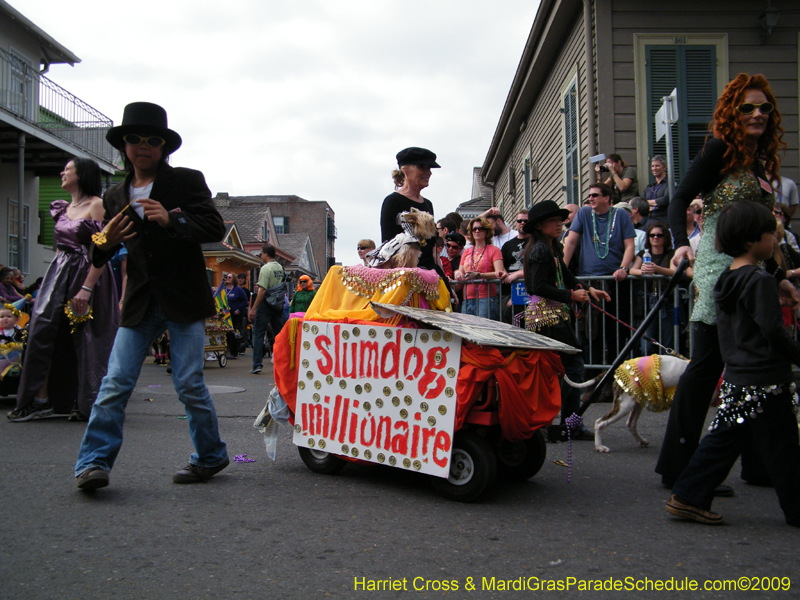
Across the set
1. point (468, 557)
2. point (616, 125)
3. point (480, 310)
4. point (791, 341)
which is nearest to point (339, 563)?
point (468, 557)

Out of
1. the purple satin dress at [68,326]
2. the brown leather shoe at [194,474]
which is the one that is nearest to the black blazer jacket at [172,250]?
the brown leather shoe at [194,474]

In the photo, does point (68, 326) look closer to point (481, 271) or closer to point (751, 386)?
point (481, 271)

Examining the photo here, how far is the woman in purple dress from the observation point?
5723 mm

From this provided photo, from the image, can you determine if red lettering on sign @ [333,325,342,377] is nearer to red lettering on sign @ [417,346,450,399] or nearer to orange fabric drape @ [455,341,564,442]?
red lettering on sign @ [417,346,450,399]

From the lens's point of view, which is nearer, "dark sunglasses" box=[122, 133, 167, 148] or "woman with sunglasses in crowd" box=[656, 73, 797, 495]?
"woman with sunglasses in crowd" box=[656, 73, 797, 495]

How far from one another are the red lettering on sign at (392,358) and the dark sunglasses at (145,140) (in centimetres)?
172

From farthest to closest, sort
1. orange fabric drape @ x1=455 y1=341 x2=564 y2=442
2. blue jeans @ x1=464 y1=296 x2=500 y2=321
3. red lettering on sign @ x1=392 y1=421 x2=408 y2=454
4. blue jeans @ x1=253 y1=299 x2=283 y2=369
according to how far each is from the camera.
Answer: blue jeans @ x1=253 y1=299 x2=283 y2=369 < blue jeans @ x1=464 y1=296 x2=500 y2=321 < red lettering on sign @ x1=392 y1=421 x2=408 y2=454 < orange fabric drape @ x1=455 y1=341 x2=564 y2=442

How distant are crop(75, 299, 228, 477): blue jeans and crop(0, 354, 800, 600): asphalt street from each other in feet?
0.65

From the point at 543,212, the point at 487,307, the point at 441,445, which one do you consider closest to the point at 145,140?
the point at 441,445

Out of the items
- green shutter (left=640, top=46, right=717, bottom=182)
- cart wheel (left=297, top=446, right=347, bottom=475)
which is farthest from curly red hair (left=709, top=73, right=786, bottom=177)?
green shutter (left=640, top=46, right=717, bottom=182)

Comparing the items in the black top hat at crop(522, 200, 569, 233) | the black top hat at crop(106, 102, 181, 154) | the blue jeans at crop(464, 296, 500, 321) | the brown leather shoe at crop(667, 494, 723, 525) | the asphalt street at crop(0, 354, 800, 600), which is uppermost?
the black top hat at crop(106, 102, 181, 154)

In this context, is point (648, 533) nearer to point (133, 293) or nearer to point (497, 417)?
point (497, 417)

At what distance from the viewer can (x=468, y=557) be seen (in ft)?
8.98

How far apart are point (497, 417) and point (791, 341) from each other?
1428 mm
